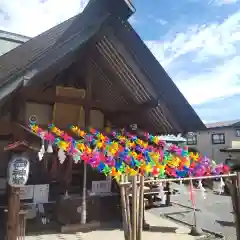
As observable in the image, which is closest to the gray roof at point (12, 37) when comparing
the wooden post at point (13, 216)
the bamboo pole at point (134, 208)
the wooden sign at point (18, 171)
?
the wooden sign at point (18, 171)

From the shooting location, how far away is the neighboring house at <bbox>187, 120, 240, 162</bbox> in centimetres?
2897

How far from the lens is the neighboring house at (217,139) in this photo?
95.0 ft

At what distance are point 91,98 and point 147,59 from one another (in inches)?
77.7

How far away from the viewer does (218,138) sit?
1196 inches

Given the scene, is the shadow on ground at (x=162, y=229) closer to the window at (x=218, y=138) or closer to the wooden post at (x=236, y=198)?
the wooden post at (x=236, y=198)

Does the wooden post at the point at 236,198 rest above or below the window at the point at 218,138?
below

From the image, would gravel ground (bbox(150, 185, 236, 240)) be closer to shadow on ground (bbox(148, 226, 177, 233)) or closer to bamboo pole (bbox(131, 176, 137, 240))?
shadow on ground (bbox(148, 226, 177, 233))

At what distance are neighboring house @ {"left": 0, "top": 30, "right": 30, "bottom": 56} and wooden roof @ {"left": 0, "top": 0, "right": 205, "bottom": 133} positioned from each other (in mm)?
7995

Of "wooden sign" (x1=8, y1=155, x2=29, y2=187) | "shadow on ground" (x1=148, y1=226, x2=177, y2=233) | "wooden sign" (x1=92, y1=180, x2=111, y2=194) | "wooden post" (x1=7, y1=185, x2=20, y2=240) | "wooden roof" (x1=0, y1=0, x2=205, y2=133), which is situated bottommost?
"shadow on ground" (x1=148, y1=226, x2=177, y2=233)

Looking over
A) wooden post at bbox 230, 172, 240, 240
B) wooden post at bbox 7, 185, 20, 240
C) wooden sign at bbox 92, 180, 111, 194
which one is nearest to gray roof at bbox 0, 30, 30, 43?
wooden sign at bbox 92, 180, 111, 194

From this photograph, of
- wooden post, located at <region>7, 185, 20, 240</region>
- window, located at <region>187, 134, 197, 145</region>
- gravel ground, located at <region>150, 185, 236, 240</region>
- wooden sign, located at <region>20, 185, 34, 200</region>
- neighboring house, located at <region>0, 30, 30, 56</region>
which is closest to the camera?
wooden post, located at <region>7, 185, 20, 240</region>

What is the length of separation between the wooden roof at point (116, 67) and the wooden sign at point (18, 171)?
4.61 ft

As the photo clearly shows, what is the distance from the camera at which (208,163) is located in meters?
6.04

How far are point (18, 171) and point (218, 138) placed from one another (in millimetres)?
27861
